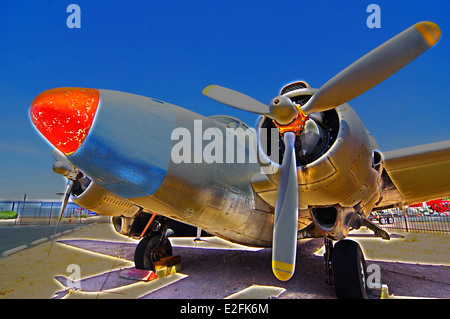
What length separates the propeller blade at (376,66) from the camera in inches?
117

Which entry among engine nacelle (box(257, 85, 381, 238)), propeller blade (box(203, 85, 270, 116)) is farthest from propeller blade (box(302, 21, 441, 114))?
propeller blade (box(203, 85, 270, 116))

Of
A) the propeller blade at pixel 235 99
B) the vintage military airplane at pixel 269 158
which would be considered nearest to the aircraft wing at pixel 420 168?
the vintage military airplane at pixel 269 158

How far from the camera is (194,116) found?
476 cm

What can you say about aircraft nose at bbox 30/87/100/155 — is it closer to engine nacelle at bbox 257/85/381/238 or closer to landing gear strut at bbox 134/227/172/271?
engine nacelle at bbox 257/85/381/238

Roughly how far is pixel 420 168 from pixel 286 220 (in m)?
2.99

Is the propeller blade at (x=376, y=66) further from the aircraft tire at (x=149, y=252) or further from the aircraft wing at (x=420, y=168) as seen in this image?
the aircraft tire at (x=149, y=252)

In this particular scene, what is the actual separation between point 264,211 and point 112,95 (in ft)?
12.5

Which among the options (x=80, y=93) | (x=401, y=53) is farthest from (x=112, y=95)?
(x=401, y=53)

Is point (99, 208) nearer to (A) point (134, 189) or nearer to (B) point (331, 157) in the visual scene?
(A) point (134, 189)

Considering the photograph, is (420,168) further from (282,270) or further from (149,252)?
(149,252)

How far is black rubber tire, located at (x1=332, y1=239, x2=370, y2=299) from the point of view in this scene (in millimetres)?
4309

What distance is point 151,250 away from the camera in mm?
6832

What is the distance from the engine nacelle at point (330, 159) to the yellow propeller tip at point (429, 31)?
1263mm

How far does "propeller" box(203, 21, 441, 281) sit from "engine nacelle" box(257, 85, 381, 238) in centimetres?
24
